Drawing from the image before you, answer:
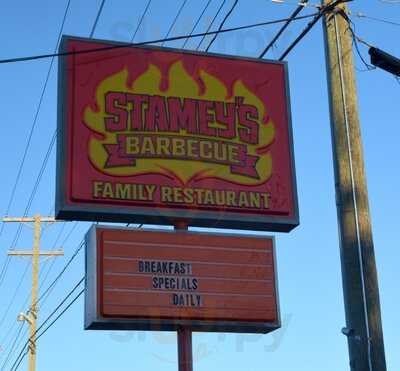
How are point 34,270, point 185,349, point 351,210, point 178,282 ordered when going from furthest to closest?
point 34,270 < point 178,282 < point 185,349 < point 351,210

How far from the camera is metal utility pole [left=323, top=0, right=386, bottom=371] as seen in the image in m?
10.2

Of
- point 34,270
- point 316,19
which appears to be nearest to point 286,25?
point 316,19

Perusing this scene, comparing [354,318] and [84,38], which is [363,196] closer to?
[354,318]

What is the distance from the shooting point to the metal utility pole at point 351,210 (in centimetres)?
1018

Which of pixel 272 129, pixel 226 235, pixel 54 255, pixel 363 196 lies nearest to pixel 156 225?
pixel 226 235

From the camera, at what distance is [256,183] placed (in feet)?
45.6

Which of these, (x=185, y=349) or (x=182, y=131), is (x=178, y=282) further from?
(x=182, y=131)

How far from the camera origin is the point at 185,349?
12695 millimetres

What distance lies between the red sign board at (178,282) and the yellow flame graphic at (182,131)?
38.4 inches

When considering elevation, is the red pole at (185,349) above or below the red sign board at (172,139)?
below

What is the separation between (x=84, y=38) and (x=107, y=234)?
3241 millimetres

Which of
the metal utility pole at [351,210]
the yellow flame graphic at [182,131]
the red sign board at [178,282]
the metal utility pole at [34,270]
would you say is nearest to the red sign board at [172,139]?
the yellow flame graphic at [182,131]

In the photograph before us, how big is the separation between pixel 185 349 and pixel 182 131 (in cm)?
347

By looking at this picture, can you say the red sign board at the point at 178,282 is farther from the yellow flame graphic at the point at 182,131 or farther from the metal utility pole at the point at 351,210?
the metal utility pole at the point at 351,210
